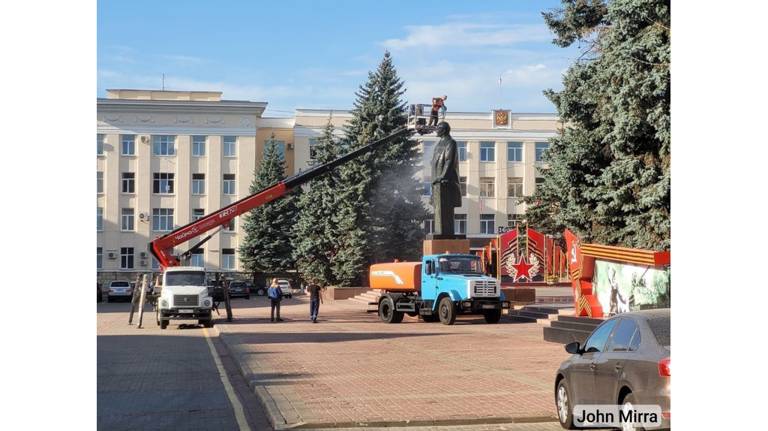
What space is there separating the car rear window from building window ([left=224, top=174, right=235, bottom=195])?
72972mm

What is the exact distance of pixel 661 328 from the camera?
9930 mm

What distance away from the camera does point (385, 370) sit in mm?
18500

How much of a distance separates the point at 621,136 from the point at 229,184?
60497mm

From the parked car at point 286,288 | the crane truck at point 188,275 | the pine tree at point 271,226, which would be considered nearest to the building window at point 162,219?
the pine tree at point 271,226

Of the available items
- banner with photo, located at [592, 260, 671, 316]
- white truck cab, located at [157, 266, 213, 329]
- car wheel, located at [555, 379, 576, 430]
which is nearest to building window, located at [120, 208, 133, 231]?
white truck cab, located at [157, 266, 213, 329]

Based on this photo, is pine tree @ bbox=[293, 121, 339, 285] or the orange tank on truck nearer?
the orange tank on truck

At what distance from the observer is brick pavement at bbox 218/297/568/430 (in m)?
12.6

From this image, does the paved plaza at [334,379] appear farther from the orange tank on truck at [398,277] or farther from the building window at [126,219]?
the building window at [126,219]

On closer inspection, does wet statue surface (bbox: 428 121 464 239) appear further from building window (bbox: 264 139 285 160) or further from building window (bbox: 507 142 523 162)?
building window (bbox: 507 142 523 162)

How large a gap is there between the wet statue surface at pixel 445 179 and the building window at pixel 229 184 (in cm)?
4210

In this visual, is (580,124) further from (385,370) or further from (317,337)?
(385,370)

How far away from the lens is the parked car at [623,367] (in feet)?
30.8
